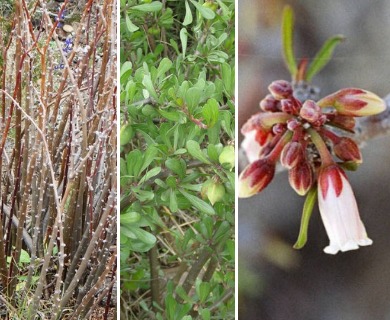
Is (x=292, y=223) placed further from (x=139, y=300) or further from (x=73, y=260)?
(x=73, y=260)

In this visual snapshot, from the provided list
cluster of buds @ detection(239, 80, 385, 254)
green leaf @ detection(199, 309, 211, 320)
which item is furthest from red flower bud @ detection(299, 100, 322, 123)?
green leaf @ detection(199, 309, 211, 320)

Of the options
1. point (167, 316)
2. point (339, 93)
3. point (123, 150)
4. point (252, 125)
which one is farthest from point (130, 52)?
point (167, 316)

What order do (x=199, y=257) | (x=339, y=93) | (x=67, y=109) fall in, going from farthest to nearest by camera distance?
(x=67, y=109)
(x=199, y=257)
(x=339, y=93)

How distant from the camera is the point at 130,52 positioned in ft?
4.39

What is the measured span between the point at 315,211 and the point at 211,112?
0.28m

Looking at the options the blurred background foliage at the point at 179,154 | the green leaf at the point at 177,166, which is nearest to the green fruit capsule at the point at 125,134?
the blurred background foliage at the point at 179,154

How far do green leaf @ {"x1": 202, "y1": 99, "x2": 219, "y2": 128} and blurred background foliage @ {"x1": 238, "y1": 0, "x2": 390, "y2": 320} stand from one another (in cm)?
5

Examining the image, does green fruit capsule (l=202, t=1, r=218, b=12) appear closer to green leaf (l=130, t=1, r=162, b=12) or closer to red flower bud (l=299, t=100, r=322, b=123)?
green leaf (l=130, t=1, r=162, b=12)

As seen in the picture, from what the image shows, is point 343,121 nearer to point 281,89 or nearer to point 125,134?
point 281,89

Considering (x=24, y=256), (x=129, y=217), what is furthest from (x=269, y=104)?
(x=24, y=256)

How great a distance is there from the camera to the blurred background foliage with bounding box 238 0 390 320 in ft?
3.88

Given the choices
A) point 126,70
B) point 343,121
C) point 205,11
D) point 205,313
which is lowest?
point 205,313

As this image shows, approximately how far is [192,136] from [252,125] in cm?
13

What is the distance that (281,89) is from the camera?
4.03 feet
